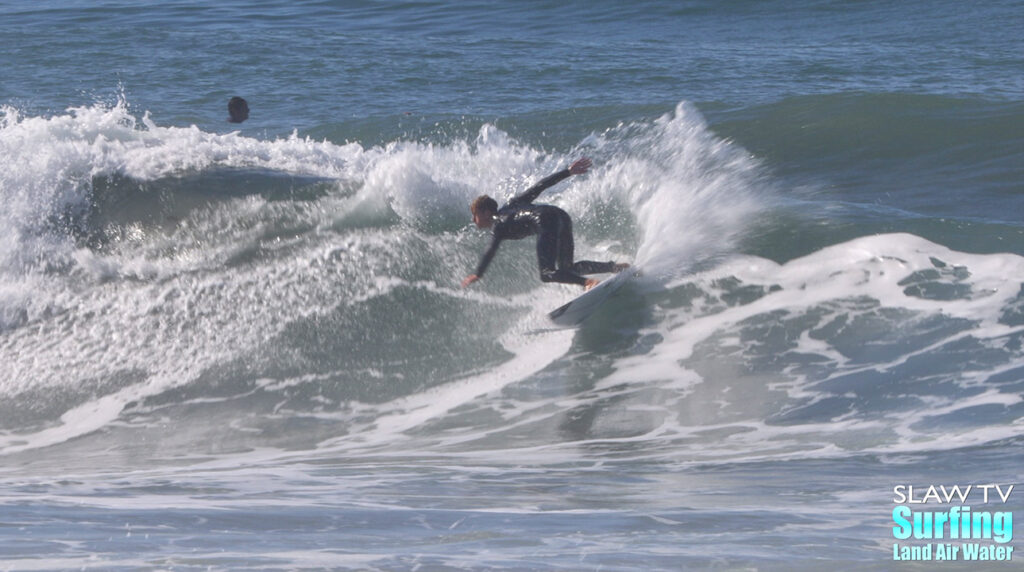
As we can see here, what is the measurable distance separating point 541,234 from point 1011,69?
29.9 ft

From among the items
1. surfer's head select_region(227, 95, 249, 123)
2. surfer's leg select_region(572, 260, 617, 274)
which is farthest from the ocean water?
surfer's leg select_region(572, 260, 617, 274)

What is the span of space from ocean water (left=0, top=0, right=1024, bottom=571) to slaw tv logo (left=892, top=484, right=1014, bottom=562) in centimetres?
3

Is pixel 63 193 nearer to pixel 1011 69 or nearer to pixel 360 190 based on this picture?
pixel 360 190

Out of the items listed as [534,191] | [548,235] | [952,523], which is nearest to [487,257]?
[548,235]

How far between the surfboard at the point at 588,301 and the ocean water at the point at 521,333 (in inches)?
6.2

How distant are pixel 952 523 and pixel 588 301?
3.85 m

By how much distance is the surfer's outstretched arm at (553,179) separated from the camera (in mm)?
8016

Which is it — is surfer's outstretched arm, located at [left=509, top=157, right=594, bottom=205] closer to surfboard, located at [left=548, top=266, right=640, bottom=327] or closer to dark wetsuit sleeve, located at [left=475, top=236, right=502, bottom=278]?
dark wetsuit sleeve, located at [left=475, top=236, right=502, bottom=278]

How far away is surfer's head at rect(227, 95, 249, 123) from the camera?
568 inches

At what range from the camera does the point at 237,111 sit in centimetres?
1448

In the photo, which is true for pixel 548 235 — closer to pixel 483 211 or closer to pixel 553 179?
pixel 553 179

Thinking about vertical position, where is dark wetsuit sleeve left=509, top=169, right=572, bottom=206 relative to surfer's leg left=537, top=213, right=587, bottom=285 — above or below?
above

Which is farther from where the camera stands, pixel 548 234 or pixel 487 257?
pixel 548 234

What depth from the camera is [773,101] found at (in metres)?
13.5
